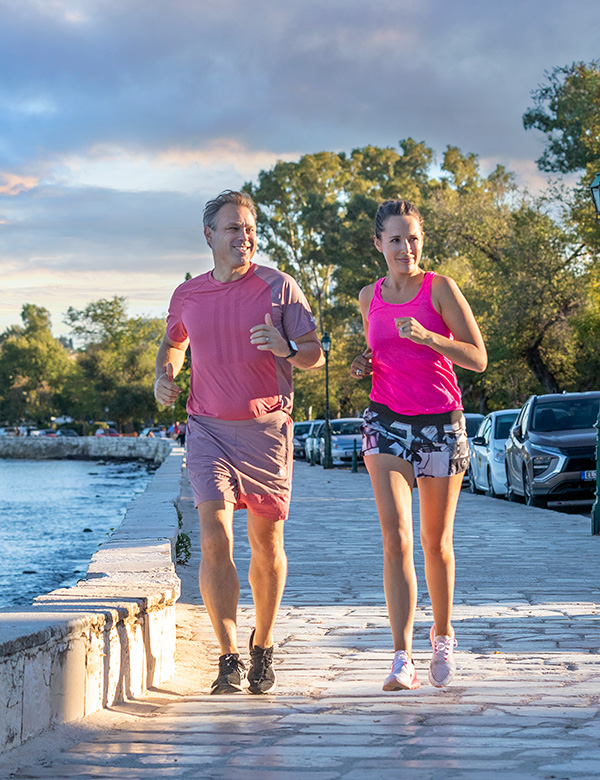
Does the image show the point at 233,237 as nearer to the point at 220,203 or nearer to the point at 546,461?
the point at 220,203

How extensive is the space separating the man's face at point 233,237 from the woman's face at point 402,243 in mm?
616

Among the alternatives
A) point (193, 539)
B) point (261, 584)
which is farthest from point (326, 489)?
point (261, 584)

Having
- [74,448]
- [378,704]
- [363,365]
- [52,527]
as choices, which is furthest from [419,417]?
[74,448]

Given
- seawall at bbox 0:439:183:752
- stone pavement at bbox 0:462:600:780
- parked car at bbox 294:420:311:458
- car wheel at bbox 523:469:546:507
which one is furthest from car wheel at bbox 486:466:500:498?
parked car at bbox 294:420:311:458

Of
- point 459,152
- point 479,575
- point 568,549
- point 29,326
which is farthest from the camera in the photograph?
point 29,326

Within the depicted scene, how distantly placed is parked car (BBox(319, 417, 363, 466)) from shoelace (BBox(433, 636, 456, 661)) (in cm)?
2951

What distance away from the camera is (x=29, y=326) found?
146875mm

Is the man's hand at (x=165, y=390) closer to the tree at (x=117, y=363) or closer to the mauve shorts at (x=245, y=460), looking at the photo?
the mauve shorts at (x=245, y=460)

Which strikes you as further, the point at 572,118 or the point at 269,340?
the point at 572,118

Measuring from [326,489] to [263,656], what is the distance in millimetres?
17600

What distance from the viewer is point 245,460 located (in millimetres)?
4918

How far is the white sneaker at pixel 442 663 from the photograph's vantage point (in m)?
4.84

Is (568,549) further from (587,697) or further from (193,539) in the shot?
(587,697)

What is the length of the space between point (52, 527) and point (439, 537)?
24262 millimetres
